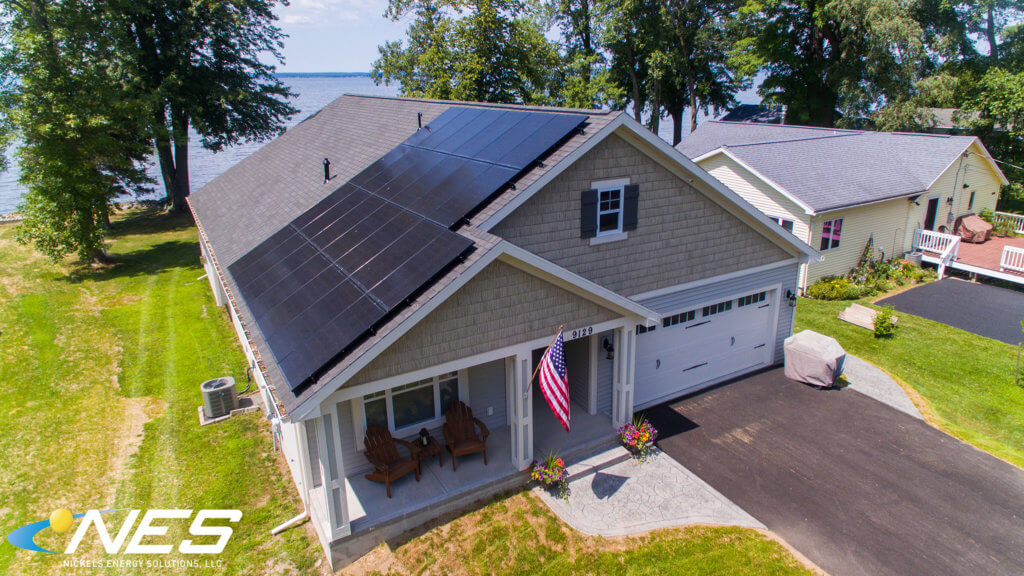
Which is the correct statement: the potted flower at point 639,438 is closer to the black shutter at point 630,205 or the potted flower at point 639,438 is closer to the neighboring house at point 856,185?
the black shutter at point 630,205

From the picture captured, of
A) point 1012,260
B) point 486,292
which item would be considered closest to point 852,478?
point 486,292

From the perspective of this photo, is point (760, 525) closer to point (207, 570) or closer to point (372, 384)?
A: point (372, 384)

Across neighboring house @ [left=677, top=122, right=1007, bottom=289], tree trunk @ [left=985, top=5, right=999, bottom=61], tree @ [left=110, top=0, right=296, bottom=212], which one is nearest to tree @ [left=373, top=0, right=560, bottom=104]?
tree @ [left=110, top=0, right=296, bottom=212]

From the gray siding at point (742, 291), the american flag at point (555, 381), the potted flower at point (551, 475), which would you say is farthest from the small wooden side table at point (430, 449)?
the gray siding at point (742, 291)

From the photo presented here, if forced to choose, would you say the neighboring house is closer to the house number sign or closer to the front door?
the front door

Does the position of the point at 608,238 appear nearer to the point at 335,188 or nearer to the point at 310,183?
the point at 335,188

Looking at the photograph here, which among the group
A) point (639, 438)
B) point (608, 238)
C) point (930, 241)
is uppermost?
point (608, 238)
